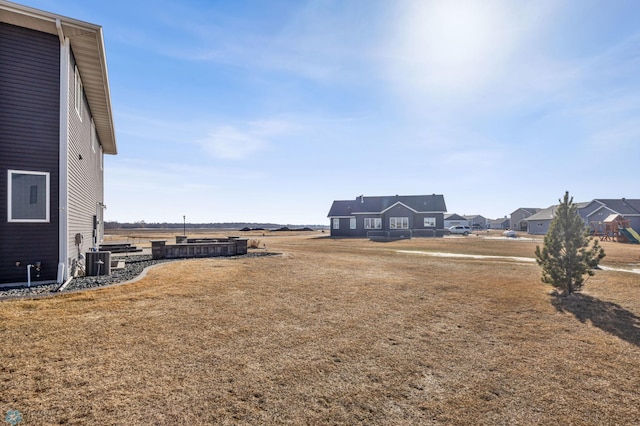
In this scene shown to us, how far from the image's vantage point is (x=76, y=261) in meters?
11.4

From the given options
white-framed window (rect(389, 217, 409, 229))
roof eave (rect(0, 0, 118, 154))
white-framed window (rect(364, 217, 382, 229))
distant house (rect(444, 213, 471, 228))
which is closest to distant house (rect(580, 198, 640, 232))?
white-framed window (rect(389, 217, 409, 229))

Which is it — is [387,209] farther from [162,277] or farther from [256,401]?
[256,401]

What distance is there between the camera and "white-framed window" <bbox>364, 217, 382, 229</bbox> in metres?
45.4

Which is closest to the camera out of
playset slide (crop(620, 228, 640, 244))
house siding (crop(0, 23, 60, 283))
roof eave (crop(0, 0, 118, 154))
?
roof eave (crop(0, 0, 118, 154))

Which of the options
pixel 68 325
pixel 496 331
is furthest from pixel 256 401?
pixel 496 331

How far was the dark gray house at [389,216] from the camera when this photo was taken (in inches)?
1758

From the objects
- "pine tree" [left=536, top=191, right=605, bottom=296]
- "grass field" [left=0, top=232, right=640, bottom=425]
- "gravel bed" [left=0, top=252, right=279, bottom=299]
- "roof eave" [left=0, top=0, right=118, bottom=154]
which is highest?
"roof eave" [left=0, top=0, right=118, bottom=154]

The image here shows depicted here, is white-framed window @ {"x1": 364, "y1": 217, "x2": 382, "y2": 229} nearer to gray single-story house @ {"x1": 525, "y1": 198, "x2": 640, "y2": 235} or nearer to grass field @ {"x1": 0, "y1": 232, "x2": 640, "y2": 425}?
gray single-story house @ {"x1": 525, "y1": 198, "x2": 640, "y2": 235}

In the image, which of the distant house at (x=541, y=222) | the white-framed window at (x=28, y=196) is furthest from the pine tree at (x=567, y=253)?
the distant house at (x=541, y=222)

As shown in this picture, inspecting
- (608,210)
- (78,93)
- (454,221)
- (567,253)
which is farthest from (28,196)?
(454,221)

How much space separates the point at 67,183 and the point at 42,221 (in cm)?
133

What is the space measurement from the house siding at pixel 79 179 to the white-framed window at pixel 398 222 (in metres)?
35.7

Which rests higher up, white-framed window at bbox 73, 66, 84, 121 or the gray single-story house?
white-framed window at bbox 73, 66, 84, 121

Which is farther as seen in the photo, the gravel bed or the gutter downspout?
the gutter downspout
